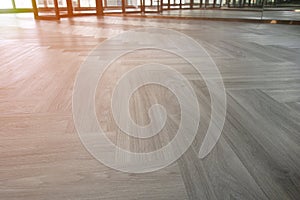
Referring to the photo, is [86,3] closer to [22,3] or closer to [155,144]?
[22,3]

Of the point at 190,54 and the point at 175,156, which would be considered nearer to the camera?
the point at 175,156

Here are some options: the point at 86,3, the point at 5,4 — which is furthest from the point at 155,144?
the point at 5,4

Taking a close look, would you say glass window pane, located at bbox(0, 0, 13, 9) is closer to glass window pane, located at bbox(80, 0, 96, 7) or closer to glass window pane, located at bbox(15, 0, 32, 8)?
glass window pane, located at bbox(15, 0, 32, 8)

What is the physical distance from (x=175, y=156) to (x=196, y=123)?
0.17m

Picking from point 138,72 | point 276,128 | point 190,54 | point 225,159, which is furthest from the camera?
point 190,54

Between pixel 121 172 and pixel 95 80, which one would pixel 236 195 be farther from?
pixel 95 80

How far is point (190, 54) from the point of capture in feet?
5.22

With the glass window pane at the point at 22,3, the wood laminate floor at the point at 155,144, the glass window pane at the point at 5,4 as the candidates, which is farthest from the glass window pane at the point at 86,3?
the wood laminate floor at the point at 155,144

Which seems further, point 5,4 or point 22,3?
point 22,3

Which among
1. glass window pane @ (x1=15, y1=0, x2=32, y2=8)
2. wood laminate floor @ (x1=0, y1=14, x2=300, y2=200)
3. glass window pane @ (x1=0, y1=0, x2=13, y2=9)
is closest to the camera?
wood laminate floor @ (x1=0, y1=14, x2=300, y2=200)

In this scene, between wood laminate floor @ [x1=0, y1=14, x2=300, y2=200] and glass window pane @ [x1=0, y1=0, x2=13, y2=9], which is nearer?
wood laminate floor @ [x1=0, y1=14, x2=300, y2=200]

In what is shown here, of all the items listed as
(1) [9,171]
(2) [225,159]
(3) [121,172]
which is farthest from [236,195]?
(1) [9,171]

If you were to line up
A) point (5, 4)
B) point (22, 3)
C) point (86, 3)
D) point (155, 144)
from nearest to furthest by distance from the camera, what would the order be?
point (155, 144) → point (86, 3) → point (5, 4) → point (22, 3)

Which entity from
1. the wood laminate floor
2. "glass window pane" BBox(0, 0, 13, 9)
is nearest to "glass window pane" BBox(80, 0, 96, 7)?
"glass window pane" BBox(0, 0, 13, 9)
